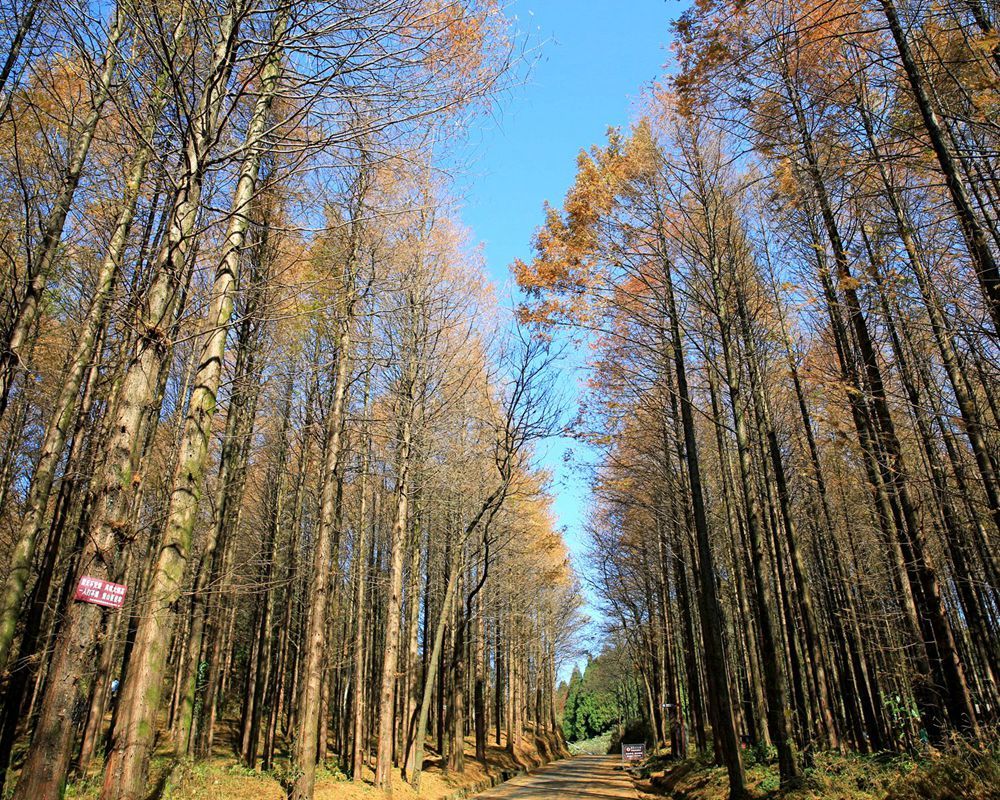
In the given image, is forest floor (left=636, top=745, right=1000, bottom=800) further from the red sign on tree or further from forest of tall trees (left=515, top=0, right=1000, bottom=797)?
the red sign on tree

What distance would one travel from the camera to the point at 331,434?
32.3 feet

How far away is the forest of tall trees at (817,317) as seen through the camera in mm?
5195

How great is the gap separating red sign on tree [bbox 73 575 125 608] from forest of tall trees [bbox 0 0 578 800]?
6cm

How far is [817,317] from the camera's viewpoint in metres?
10.4

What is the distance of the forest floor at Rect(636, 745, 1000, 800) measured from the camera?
4789mm

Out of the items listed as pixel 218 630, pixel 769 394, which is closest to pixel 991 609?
pixel 769 394

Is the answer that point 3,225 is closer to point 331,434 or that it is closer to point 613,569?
point 331,434

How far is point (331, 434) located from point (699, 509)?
243 inches

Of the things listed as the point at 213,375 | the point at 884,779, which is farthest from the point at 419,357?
the point at 884,779

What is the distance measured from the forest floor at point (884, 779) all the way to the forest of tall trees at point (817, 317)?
0.36 metres

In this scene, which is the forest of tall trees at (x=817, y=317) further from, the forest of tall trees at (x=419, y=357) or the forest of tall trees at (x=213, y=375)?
the forest of tall trees at (x=213, y=375)

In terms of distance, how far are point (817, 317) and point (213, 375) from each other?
10.0 metres

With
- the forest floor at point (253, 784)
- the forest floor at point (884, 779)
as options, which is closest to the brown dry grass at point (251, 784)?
the forest floor at point (253, 784)

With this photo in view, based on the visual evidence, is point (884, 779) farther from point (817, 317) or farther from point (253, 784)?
point (253, 784)
